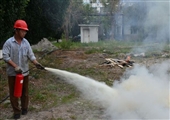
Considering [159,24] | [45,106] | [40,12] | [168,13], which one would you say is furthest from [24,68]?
[159,24]

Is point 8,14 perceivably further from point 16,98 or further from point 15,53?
point 16,98

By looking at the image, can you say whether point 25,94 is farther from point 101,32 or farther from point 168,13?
point 101,32

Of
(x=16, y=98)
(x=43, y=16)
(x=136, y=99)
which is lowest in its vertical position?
(x=136, y=99)

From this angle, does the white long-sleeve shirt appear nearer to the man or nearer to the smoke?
the man

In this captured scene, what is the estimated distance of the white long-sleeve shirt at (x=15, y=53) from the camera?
4.47 meters

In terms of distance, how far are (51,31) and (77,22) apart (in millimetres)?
18923

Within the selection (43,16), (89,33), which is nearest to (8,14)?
(43,16)

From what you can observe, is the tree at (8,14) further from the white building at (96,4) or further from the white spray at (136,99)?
the white building at (96,4)

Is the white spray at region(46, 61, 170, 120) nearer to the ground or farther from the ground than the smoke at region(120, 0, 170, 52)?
nearer to the ground

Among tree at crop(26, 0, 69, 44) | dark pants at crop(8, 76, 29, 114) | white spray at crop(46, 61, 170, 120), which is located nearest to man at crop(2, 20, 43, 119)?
dark pants at crop(8, 76, 29, 114)

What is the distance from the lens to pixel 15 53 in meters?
4.56

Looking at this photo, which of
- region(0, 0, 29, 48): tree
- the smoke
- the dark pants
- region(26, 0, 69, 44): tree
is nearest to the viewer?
the dark pants

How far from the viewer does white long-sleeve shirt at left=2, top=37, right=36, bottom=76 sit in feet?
14.7

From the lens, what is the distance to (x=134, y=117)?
15.0ft
